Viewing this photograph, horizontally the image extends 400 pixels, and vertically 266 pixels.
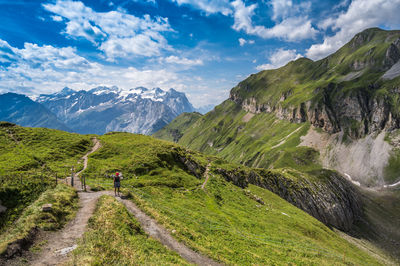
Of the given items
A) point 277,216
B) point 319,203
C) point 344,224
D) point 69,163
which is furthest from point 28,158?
point 344,224

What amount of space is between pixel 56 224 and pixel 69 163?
28503 millimetres

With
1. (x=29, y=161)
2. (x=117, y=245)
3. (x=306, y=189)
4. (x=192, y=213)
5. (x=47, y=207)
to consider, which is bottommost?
(x=306, y=189)

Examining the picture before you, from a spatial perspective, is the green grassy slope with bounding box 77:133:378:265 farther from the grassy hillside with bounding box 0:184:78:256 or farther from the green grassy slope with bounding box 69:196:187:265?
A: the grassy hillside with bounding box 0:184:78:256

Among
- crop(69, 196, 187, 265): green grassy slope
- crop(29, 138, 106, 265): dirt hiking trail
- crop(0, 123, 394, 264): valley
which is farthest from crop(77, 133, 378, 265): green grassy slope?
crop(29, 138, 106, 265): dirt hiking trail

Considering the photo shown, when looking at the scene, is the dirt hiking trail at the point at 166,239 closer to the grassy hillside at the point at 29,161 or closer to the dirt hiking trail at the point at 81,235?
the dirt hiking trail at the point at 81,235

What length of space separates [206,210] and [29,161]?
34132 millimetres

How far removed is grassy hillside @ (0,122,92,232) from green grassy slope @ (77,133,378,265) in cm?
575

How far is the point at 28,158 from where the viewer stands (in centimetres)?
3959

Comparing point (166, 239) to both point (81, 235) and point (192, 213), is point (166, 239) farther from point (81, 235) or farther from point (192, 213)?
point (192, 213)

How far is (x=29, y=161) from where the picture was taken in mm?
38219

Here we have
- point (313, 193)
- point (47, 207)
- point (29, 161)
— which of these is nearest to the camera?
point (47, 207)

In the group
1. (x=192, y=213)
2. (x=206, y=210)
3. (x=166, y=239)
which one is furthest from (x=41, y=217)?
(x=206, y=210)

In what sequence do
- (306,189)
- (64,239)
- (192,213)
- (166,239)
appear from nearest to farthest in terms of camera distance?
(64,239)
(166,239)
(192,213)
(306,189)

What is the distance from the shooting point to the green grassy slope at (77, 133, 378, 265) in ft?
78.9
